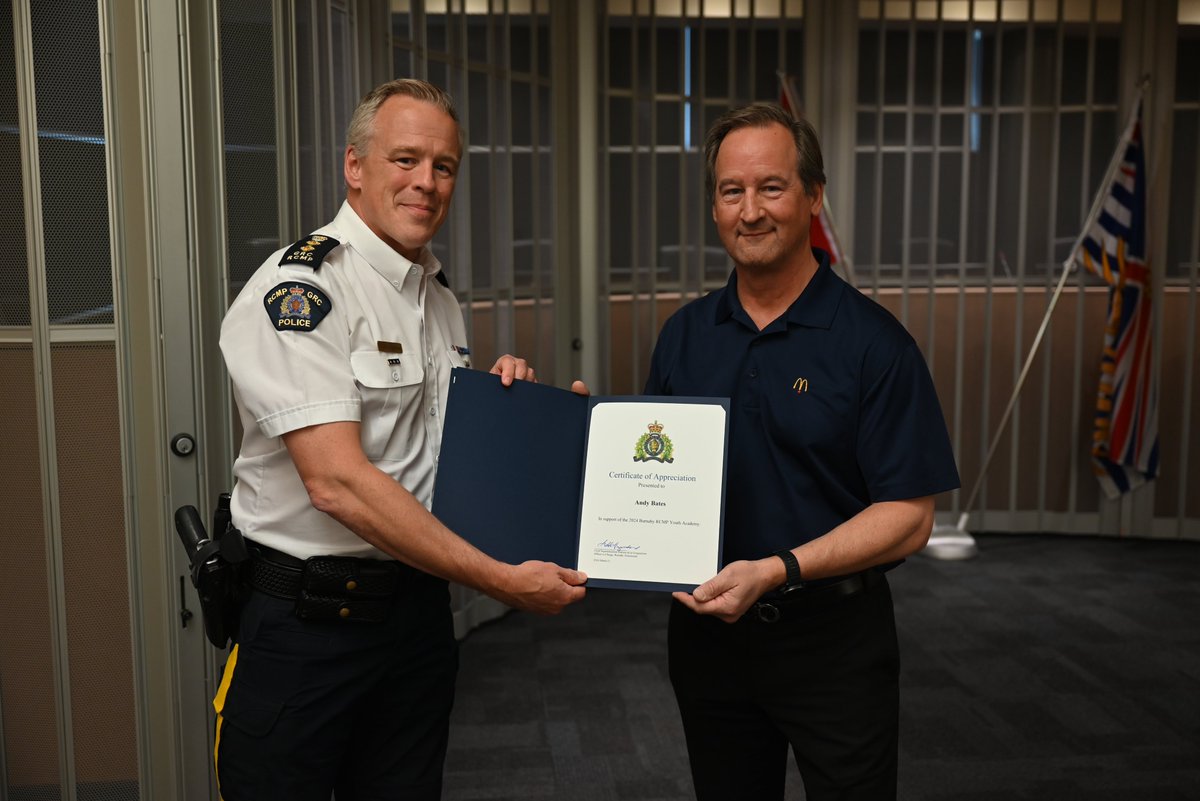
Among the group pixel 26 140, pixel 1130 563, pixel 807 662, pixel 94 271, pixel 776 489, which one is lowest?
pixel 1130 563

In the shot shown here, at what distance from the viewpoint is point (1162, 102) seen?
207 inches

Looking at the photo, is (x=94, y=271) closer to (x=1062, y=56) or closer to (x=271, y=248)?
(x=271, y=248)

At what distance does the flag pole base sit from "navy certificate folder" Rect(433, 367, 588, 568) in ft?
12.6

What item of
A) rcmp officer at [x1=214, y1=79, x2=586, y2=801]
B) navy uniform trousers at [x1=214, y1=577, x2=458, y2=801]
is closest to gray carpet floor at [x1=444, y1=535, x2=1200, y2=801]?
navy uniform trousers at [x1=214, y1=577, x2=458, y2=801]

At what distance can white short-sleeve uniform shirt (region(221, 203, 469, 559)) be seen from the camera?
5.17ft

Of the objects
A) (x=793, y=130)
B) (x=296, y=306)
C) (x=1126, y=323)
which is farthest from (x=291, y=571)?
(x=1126, y=323)

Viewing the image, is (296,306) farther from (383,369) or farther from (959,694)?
(959,694)

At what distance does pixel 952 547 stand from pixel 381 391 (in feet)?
13.7

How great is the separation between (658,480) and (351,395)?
19.3 inches

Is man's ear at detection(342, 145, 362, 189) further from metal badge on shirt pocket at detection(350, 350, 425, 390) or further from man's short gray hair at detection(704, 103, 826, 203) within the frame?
man's short gray hair at detection(704, 103, 826, 203)

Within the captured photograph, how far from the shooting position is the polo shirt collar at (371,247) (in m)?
1.73

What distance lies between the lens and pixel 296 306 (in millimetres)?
1591

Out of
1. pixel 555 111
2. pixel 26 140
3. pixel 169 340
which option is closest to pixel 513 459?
pixel 169 340

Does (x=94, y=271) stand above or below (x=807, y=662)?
above
